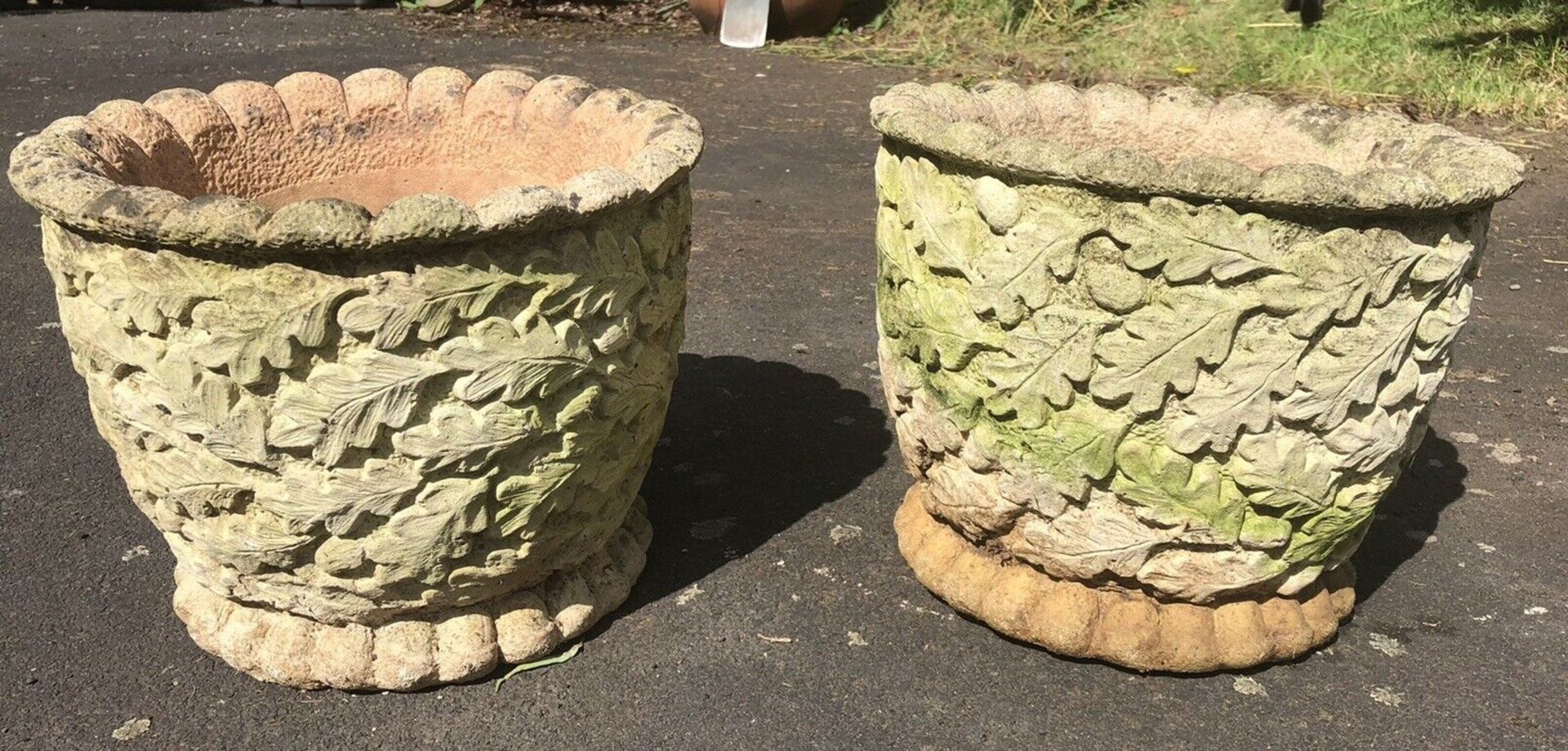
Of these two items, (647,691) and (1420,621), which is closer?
(647,691)

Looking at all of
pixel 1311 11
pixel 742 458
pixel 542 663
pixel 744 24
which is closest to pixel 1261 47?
pixel 1311 11

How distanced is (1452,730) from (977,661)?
0.83m

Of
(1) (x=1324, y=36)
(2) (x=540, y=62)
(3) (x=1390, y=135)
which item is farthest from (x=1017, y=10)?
(3) (x=1390, y=135)

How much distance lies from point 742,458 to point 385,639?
1.04 m

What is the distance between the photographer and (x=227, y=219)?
71.5 inches

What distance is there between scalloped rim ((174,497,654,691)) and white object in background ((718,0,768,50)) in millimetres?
4944

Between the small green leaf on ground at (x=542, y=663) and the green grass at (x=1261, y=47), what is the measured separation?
4.37m

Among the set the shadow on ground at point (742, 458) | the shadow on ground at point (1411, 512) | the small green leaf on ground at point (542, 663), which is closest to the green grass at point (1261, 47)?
the shadow on ground at point (1411, 512)

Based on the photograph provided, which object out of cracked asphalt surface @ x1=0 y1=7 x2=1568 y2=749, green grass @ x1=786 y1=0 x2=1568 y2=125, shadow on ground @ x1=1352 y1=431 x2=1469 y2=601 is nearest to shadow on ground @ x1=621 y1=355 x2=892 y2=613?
cracked asphalt surface @ x1=0 y1=7 x2=1568 y2=749

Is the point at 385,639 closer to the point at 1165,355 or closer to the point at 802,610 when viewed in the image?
the point at 802,610

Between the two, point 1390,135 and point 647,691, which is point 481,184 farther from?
point 1390,135

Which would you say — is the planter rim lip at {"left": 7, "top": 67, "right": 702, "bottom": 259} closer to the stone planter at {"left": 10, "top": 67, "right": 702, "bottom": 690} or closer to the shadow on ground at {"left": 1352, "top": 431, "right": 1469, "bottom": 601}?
the stone planter at {"left": 10, "top": 67, "right": 702, "bottom": 690}

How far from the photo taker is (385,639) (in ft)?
7.43

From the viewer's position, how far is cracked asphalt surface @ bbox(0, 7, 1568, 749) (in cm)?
224
